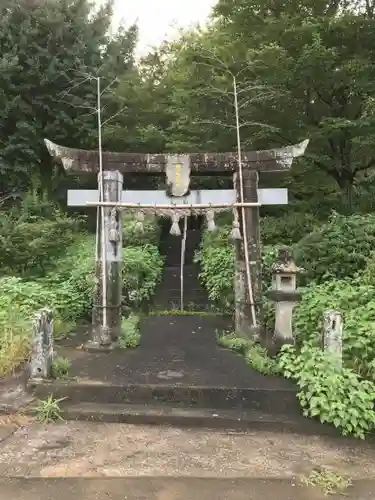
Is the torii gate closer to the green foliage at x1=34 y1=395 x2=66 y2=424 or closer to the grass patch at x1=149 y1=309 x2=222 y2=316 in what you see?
the green foliage at x1=34 y1=395 x2=66 y2=424

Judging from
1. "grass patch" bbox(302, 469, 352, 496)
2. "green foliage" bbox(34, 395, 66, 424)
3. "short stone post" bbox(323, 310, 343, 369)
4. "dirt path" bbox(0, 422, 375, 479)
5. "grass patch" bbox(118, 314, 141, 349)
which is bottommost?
"grass patch" bbox(302, 469, 352, 496)

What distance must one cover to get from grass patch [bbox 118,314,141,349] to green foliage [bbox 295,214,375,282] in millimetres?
3517

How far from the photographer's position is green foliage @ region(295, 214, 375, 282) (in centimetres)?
821

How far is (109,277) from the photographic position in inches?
269

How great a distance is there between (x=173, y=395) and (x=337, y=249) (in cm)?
489

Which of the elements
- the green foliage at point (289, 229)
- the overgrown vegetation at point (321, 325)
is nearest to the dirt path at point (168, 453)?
the overgrown vegetation at point (321, 325)

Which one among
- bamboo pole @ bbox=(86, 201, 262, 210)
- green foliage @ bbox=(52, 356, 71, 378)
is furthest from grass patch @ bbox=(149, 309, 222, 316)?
green foliage @ bbox=(52, 356, 71, 378)

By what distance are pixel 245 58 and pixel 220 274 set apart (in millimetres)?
5108

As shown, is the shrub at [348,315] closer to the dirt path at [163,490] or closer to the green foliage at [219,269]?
the dirt path at [163,490]

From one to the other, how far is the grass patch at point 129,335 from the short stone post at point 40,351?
5.24 feet

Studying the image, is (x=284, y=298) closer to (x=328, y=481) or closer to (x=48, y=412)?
(x=328, y=481)

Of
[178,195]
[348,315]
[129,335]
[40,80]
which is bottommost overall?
[129,335]

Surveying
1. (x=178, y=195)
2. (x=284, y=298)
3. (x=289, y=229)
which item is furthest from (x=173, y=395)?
(x=289, y=229)

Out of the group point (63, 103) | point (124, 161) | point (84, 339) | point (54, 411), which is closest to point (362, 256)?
point (124, 161)
